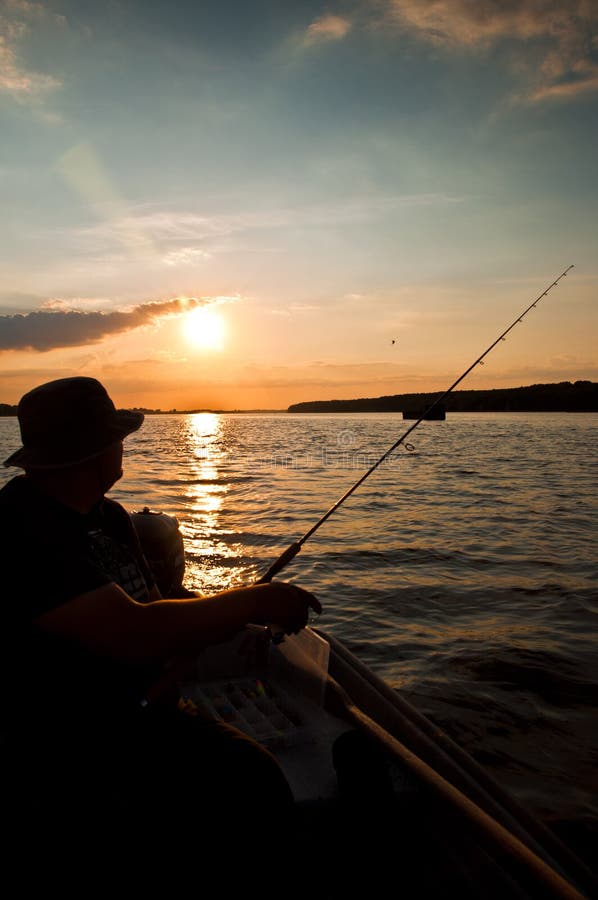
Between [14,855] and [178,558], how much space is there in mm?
4174

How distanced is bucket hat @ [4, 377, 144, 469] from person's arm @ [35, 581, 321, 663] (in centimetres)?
57

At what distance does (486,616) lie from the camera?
7.86m

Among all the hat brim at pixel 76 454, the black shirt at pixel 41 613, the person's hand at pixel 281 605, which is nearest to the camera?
the black shirt at pixel 41 613

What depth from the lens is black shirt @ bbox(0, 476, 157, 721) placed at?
1.97 meters

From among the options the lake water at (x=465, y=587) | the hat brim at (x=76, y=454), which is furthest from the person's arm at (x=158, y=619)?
the lake water at (x=465, y=587)

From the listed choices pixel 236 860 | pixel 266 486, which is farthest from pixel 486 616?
pixel 266 486

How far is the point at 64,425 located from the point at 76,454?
0.45 ft

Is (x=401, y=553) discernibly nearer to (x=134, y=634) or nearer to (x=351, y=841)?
(x=351, y=841)

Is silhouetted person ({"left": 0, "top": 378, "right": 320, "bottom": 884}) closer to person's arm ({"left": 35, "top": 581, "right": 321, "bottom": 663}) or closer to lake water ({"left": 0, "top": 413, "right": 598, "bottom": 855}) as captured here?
person's arm ({"left": 35, "top": 581, "right": 321, "bottom": 663})

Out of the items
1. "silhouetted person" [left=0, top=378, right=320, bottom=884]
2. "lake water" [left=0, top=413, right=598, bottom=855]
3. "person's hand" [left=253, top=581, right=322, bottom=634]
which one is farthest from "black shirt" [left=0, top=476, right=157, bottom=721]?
"lake water" [left=0, top=413, right=598, bottom=855]

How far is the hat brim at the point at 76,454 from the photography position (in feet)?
7.51

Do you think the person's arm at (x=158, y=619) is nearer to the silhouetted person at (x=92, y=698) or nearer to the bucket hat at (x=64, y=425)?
the silhouetted person at (x=92, y=698)

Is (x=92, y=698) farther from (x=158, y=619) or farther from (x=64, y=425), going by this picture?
(x=64, y=425)

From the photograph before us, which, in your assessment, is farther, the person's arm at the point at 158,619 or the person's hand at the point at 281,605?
the person's hand at the point at 281,605
